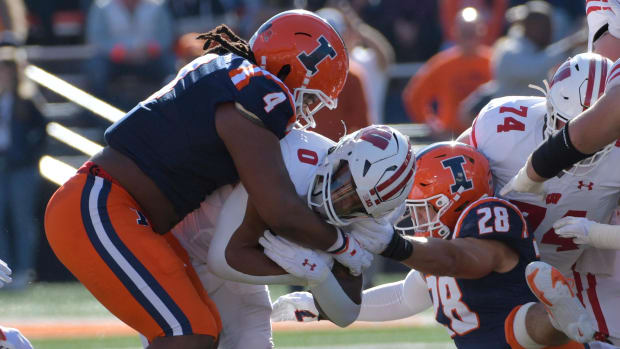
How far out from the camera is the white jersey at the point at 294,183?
4.25m

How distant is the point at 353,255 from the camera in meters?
4.14

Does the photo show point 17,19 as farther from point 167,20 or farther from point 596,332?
point 596,332

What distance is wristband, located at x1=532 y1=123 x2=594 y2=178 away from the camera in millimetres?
4109

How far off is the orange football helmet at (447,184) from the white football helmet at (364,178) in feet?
1.15

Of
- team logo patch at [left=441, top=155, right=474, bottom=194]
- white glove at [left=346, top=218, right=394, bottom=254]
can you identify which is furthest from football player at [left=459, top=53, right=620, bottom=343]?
white glove at [left=346, top=218, right=394, bottom=254]

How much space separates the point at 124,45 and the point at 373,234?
257 inches

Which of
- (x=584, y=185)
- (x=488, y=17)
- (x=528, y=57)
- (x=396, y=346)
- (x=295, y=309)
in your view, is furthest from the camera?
(x=488, y=17)

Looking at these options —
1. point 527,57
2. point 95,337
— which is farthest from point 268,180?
point 527,57

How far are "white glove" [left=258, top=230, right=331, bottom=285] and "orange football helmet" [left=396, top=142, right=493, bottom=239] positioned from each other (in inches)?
19.3

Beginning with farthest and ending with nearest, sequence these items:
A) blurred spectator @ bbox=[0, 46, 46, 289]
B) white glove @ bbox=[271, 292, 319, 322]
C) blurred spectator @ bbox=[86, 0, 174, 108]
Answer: blurred spectator @ bbox=[86, 0, 174, 108], blurred spectator @ bbox=[0, 46, 46, 289], white glove @ bbox=[271, 292, 319, 322]

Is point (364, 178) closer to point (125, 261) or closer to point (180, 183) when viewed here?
point (180, 183)

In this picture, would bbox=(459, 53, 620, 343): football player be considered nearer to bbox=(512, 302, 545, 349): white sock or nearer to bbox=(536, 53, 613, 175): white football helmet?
bbox=(536, 53, 613, 175): white football helmet

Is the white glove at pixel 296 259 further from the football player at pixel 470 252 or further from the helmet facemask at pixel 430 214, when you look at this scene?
the helmet facemask at pixel 430 214

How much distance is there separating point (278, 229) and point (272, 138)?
309 mm
